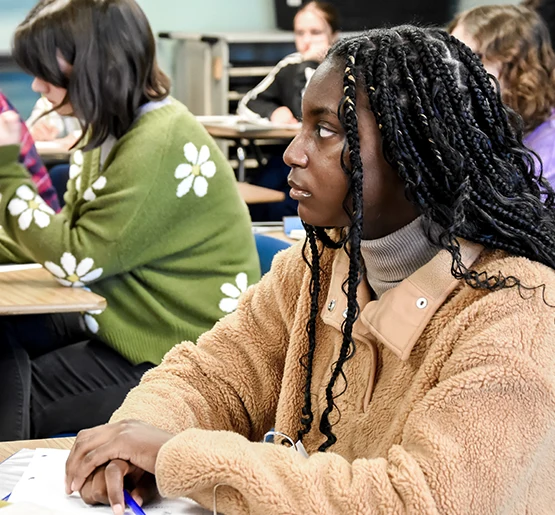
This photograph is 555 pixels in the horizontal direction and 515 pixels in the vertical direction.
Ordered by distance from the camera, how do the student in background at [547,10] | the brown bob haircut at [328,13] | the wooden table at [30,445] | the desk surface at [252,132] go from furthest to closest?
the brown bob haircut at [328,13], the desk surface at [252,132], the student in background at [547,10], the wooden table at [30,445]

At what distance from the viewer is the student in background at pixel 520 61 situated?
93.9 inches

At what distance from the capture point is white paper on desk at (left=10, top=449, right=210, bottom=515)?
99cm

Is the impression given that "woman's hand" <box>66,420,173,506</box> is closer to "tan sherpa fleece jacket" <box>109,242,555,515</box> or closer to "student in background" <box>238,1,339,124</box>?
"tan sherpa fleece jacket" <box>109,242,555,515</box>

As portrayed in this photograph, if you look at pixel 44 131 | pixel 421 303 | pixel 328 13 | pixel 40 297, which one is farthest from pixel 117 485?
pixel 328 13

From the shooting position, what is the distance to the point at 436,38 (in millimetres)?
1025

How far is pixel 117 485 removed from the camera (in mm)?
988

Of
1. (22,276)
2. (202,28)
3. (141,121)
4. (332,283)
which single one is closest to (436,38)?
(332,283)

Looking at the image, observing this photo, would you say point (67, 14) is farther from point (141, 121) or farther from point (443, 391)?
point (443, 391)

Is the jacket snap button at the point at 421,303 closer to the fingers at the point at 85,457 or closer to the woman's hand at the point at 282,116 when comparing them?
the fingers at the point at 85,457

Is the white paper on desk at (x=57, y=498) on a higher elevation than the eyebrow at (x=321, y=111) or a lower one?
lower

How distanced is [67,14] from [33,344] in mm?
800

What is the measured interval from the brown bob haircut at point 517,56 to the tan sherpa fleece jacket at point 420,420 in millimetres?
1412

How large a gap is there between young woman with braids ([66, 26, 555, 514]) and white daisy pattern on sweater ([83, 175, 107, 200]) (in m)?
0.95

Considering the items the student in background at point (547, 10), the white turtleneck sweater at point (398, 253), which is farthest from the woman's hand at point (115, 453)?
the student in background at point (547, 10)
